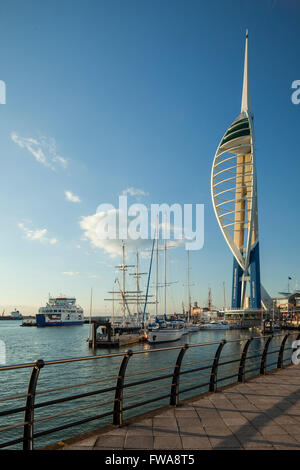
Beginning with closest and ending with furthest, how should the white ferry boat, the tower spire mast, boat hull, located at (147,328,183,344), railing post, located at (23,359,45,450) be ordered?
railing post, located at (23,359,45,450) → boat hull, located at (147,328,183,344) → the tower spire mast → the white ferry boat

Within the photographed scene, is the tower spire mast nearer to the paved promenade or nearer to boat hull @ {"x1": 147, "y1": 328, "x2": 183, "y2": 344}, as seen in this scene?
boat hull @ {"x1": 147, "y1": 328, "x2": 183, "y2": 344}

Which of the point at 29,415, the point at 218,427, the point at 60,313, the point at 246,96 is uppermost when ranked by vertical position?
the point at 246,96

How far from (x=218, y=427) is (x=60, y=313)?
142m

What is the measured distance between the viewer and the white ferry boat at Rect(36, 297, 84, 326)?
446 ft

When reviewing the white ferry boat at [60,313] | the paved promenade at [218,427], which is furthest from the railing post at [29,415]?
the white ferry boat at [60,313]

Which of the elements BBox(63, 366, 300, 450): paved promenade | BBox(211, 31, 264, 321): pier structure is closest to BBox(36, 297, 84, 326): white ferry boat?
BBox(211, 31, 264, 321): pier structure

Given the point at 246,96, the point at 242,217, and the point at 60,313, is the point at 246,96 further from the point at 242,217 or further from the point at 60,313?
the point at 60,313

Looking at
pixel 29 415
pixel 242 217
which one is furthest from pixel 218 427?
pixel 242 217

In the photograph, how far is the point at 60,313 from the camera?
13900cm

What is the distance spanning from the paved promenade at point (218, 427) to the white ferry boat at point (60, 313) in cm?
13929

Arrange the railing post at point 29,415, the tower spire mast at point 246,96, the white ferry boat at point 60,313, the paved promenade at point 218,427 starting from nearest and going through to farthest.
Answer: the railing post at point 29,415, the paved promenade at point 218,427, the tower spire mast at point 246,96, the white ferry boat at point 60,313

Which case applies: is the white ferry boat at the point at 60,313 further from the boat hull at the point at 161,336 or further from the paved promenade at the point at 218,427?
the paved promenade at the point at 218,427

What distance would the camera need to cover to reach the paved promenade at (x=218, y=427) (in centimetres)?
470

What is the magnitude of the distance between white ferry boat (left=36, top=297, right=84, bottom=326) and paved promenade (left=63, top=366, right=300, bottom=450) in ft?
457
